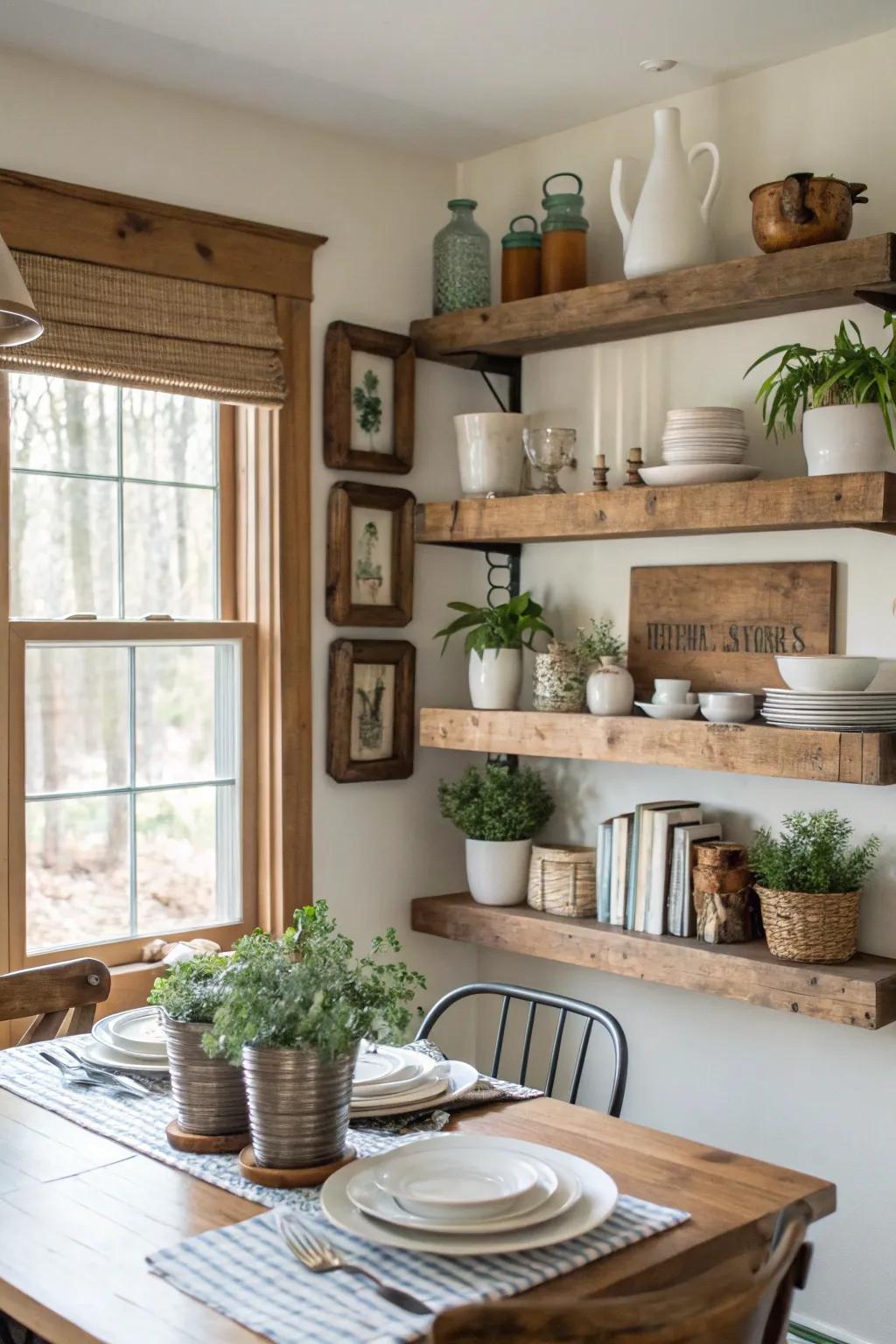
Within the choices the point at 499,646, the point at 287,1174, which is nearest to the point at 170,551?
the point at 499,646

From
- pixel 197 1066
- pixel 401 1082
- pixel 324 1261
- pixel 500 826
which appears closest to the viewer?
pixel 324 1261

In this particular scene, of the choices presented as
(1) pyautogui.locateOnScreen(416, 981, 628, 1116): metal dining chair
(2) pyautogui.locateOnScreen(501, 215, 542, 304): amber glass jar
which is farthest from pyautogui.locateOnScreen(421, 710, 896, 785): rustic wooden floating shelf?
(2) pyautogui.locateOnScreen(501, 215, 542, 304): amber glass jar

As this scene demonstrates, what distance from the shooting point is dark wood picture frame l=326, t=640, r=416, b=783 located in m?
3.29

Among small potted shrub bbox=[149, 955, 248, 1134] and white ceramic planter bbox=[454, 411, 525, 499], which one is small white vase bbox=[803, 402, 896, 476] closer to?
white ceramic planter bbox=[454, 411, 525, 499]

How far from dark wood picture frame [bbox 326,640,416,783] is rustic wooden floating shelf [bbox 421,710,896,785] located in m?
0.08

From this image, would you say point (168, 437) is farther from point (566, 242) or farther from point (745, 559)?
point (745, 559)

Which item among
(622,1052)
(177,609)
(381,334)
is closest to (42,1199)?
(622,1052)

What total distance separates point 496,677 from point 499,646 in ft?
0.25

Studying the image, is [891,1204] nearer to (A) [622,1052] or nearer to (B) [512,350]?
(A) [622,1052]

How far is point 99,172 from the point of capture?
114 inches

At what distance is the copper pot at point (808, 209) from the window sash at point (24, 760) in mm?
1458

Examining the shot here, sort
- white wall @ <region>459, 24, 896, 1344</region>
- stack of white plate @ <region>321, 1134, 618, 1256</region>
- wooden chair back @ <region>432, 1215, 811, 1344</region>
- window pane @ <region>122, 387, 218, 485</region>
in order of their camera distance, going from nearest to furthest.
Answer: wooden chair back @ <region>432, 1215, 811, 1344</region>
stack of white plate @ <region>321, 1134, 618, 1256</region>
white wall @ <region>459, 24, 896, 1344</region>
window pane @ <region>122, 387, 218, 485</region>

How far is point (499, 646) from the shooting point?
3320mm

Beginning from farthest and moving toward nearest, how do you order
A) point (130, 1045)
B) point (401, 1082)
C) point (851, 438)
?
point (851, 438) < point (130, 1045) < point (401, 1082)
